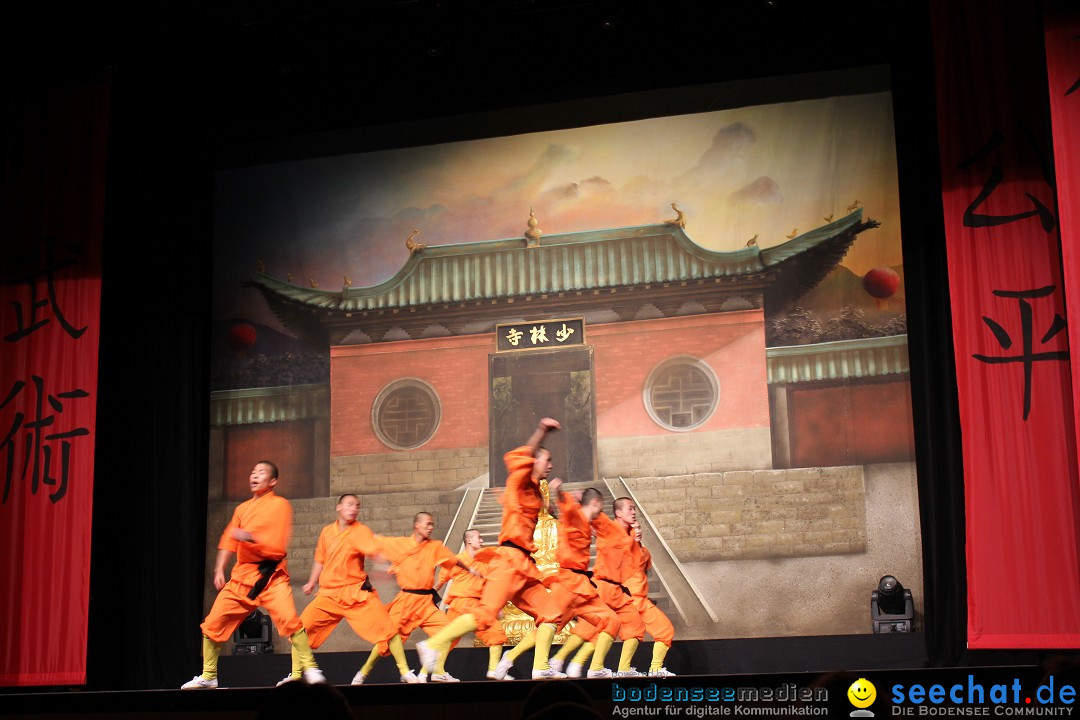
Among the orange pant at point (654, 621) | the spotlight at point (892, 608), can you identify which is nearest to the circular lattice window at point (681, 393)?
the orange pant at point (654, 621)

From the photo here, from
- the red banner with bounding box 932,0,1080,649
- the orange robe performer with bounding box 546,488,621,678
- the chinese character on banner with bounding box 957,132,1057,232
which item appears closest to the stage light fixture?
the orange robe performer with bounding box 546,488,621,678

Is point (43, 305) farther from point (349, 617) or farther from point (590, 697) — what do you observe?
point (590, 697)

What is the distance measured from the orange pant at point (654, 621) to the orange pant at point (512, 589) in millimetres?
952

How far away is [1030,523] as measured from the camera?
564 centimetres

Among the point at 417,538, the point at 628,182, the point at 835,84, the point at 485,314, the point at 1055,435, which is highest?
the point at 835,84

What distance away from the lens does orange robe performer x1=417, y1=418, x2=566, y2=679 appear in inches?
209

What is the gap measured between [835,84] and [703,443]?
2.51m

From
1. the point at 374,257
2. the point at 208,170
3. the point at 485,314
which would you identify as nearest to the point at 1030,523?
the point at 485,314

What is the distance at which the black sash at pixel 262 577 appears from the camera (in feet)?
19.6

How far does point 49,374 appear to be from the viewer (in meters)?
6.84

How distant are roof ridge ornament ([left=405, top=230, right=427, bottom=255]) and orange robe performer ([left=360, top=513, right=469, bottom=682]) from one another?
A: 217 cm

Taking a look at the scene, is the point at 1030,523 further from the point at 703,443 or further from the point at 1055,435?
the point at 703,443

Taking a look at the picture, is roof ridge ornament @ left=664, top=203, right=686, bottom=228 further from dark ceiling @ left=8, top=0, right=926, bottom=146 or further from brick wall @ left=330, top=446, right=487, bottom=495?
brick wall @ left=330, top=446, right=487, bottom=495

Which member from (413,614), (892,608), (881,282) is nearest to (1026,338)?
(881,282)
